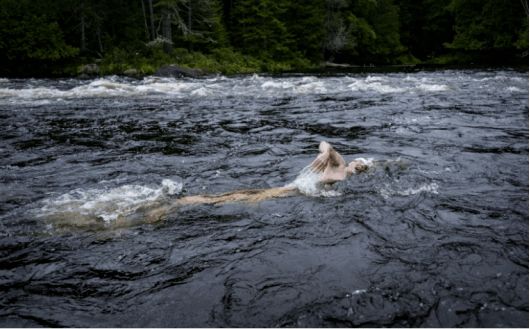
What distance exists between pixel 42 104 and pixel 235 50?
2357cm

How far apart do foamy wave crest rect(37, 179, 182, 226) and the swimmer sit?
0.26m

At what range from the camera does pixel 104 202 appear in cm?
457

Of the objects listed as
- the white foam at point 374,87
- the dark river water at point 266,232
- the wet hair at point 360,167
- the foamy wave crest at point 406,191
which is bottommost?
the white foam at point 374,87

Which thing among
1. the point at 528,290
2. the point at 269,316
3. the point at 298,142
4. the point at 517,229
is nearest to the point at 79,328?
the point at 269,316

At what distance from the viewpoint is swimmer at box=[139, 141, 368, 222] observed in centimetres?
446

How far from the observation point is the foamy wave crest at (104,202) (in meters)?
4.23

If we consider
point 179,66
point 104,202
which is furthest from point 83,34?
point 104,202

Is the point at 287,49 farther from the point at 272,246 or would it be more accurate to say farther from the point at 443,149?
the point at 272,246

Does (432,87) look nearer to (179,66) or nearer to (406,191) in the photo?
(406,191)

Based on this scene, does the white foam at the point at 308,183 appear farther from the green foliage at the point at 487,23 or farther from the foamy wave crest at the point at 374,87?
the green foliage at the point at 487,23

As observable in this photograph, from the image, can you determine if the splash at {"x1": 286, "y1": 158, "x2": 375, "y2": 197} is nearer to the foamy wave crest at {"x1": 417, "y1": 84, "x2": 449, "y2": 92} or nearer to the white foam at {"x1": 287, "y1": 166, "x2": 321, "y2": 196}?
the white foam at {"x1": 287, "y1": 166, "x2": 321, "y2": 196}

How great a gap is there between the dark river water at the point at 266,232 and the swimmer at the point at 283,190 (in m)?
0.15

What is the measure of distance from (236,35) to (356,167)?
32.7 meters

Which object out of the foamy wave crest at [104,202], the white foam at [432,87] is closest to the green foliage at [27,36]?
the white foam at [432,87]
